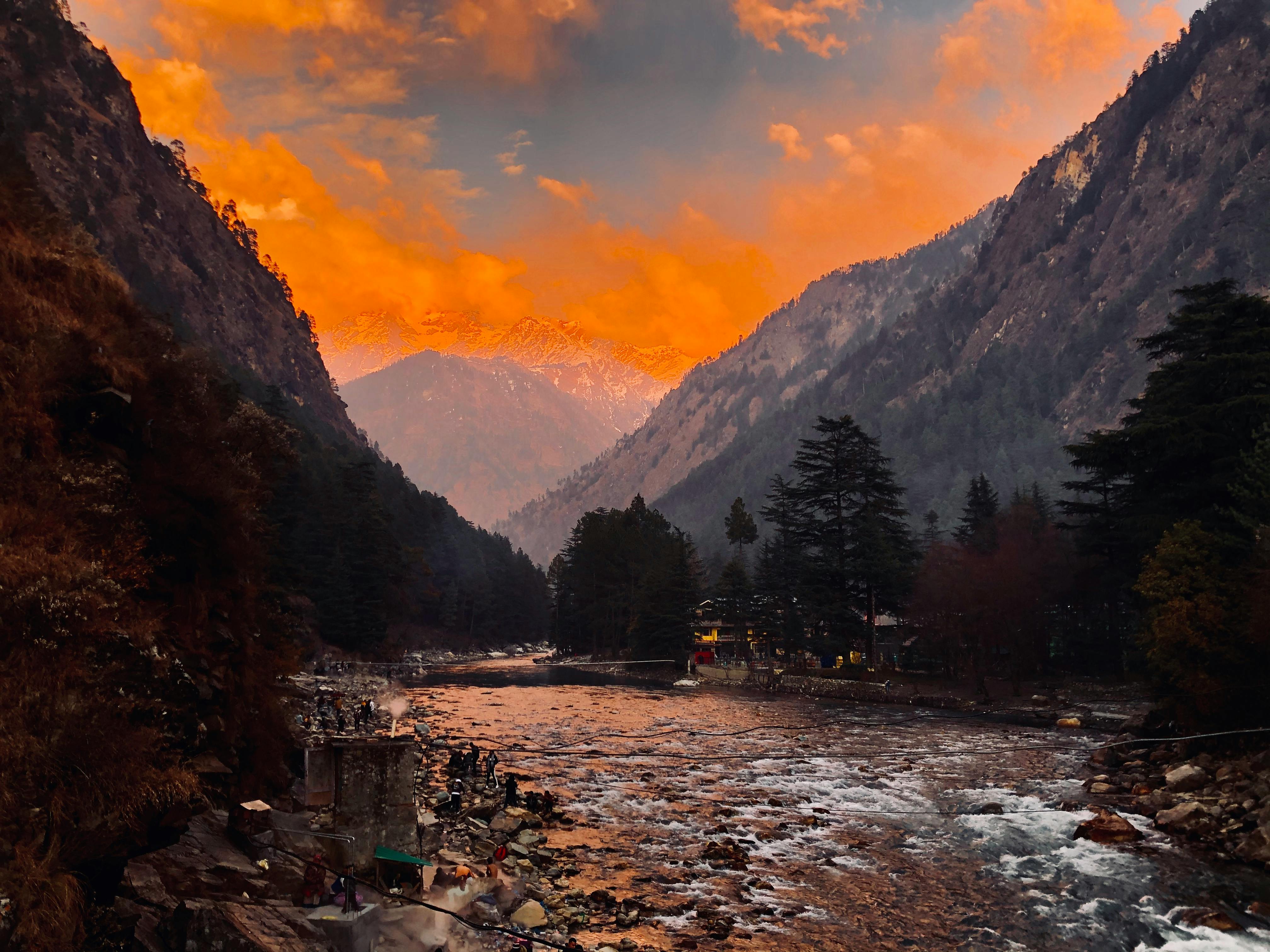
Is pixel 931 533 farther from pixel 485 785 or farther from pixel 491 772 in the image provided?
pixel 485 785

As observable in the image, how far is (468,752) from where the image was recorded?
33.7 m

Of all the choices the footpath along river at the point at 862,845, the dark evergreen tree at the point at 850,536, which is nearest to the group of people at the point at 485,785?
the footpath along river at the point at 862,845

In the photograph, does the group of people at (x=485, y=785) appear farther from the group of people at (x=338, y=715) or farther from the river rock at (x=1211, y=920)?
the river rock at (x=1211, y=920)

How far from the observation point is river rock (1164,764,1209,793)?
79.9 ft

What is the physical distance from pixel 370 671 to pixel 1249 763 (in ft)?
239

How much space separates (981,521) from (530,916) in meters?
86.6

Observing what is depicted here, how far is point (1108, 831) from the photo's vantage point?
69.1 ft

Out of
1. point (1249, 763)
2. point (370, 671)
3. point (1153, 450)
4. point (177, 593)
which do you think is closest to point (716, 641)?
point (370, 671)

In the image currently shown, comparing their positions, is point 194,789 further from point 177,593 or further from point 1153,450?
Result: point 1153,450

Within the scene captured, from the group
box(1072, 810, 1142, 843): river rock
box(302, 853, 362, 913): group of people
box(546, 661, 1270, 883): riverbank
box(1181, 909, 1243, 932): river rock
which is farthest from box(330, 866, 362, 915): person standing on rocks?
box(1072, 810, 1142, 843): river rock

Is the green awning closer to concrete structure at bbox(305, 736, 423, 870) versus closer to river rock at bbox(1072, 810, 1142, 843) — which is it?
concrete structure at bbox(305, 736, 423, 870)

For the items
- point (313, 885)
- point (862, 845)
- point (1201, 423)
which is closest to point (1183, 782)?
point (862, 845)

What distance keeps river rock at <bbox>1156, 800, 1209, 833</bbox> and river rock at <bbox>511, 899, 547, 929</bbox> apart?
18.6m

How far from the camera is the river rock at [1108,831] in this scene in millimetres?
20875
